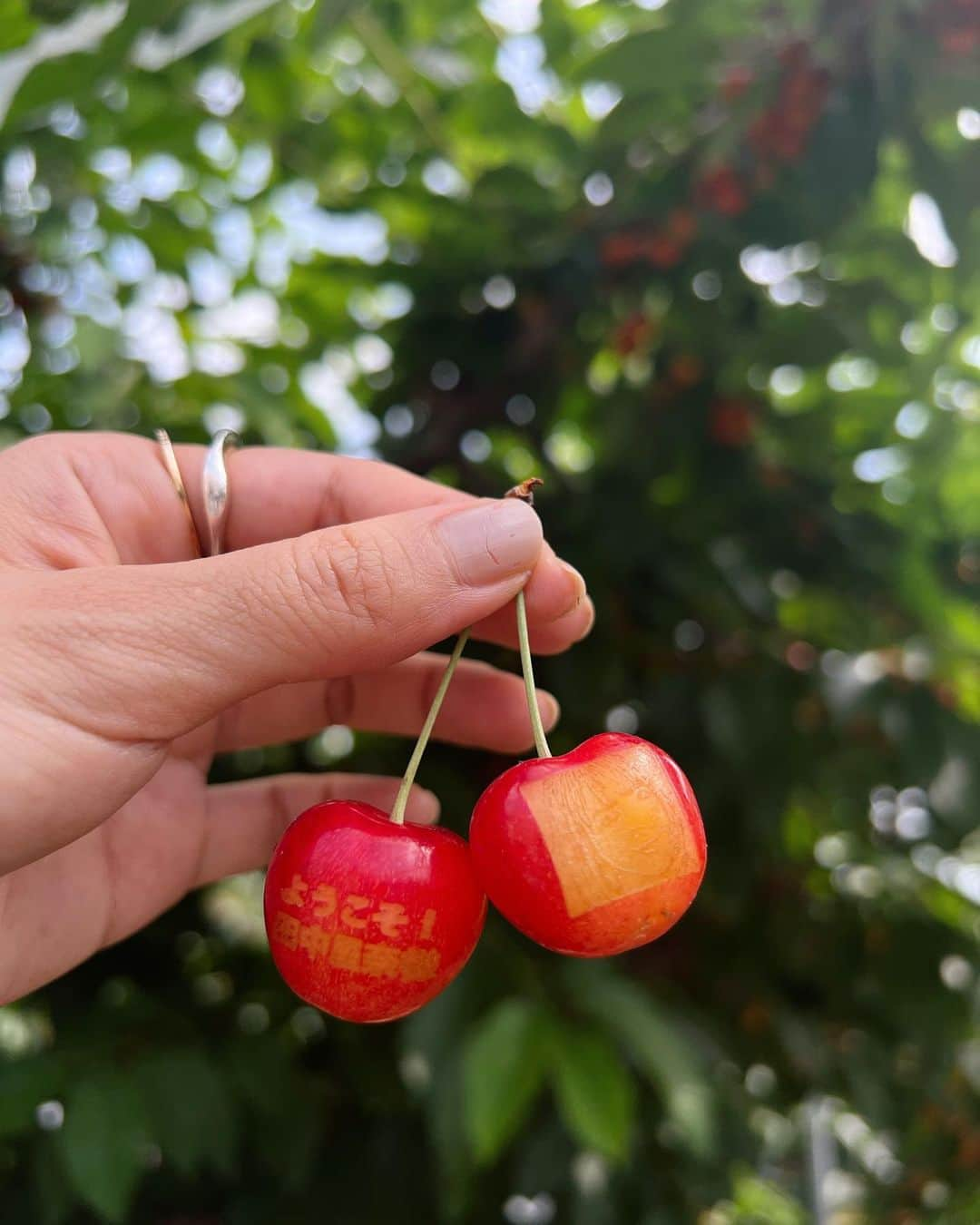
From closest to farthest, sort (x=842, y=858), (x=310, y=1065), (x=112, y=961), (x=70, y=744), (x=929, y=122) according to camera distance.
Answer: (x=70, y=744) < (x=929, y=122) < (x=112, y=961) < (x=310, y=1065) < (x=842, y=858)

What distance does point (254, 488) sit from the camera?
1261 millimetres

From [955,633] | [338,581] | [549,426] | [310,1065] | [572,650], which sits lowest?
[310,1065]

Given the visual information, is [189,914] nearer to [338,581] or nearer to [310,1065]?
[310,1065]

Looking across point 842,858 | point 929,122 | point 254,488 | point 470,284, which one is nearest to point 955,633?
point 842,858

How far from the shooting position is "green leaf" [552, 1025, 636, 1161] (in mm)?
1124

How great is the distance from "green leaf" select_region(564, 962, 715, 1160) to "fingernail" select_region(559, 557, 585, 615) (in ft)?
1.76

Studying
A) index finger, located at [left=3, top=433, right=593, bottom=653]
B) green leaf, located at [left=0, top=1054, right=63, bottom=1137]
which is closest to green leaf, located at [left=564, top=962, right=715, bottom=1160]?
index finger, located at [left=3, top=433, right=593, bottom=653]

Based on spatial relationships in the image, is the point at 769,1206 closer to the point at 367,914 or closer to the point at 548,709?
the point at 548,709

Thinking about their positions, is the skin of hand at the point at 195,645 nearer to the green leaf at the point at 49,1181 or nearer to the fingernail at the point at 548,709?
the fingernail at the point at 548,709

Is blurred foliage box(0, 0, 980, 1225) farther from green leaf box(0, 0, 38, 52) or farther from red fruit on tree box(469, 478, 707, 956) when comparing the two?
red fruit on tree box(469, 478, 707, 956)

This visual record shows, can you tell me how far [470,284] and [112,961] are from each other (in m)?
1.35

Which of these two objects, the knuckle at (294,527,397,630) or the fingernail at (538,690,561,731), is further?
the fingernail at (538,690,561,731)

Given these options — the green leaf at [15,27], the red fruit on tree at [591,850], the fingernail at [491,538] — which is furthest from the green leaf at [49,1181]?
the green leaf at [15,27]

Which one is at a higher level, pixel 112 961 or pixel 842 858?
pixel 112 961
